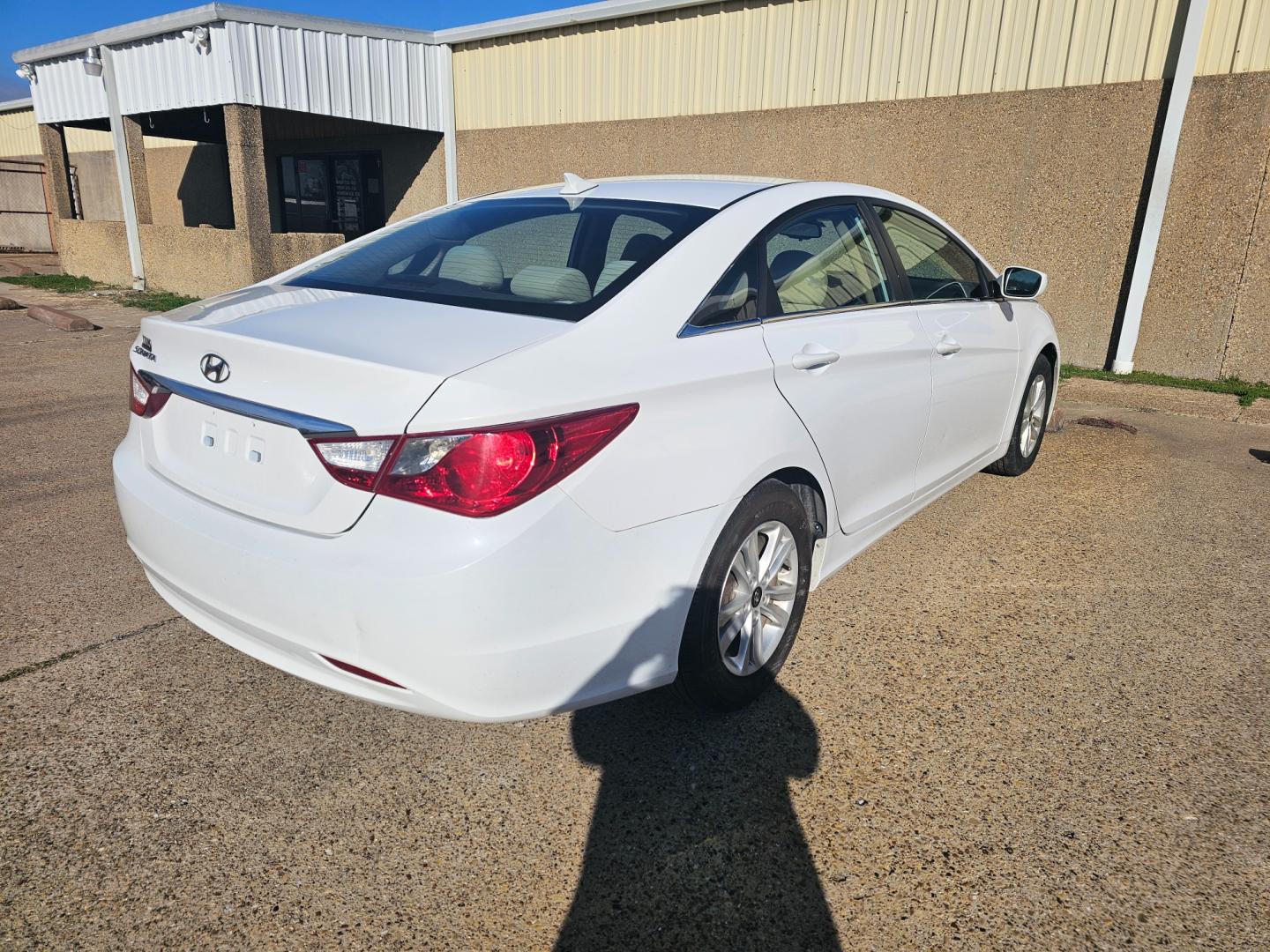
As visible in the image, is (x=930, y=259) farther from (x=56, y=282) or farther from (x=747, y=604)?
(x=56, y=282)

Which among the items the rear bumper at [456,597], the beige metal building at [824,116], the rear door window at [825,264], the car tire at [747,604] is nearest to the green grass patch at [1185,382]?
the beige metal building at [824,116]

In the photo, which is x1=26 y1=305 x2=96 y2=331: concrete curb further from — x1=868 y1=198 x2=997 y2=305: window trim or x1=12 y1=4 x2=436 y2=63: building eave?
x1=868 y1=198 x2=997 y2=305: window trim

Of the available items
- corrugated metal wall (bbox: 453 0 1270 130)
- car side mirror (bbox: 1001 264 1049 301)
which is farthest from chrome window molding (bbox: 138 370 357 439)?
corrugated metal wall (bbox: 453 0 1270 130)

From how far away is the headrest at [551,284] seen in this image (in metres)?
2.63

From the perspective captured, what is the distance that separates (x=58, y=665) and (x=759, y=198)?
2784 mm

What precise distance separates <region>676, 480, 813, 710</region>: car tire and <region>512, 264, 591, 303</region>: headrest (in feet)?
2.47

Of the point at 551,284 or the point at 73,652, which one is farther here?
the point at 73,652

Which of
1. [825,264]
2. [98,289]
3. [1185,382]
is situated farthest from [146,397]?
[98,289]

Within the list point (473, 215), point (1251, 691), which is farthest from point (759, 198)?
point (1251, 691)

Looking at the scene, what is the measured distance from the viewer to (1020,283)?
460cm

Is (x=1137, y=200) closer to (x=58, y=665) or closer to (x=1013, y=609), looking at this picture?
(x=1013, y=609)

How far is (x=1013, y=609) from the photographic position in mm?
3727

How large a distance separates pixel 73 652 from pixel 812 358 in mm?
2647

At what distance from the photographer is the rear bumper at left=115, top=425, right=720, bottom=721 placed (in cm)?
207
